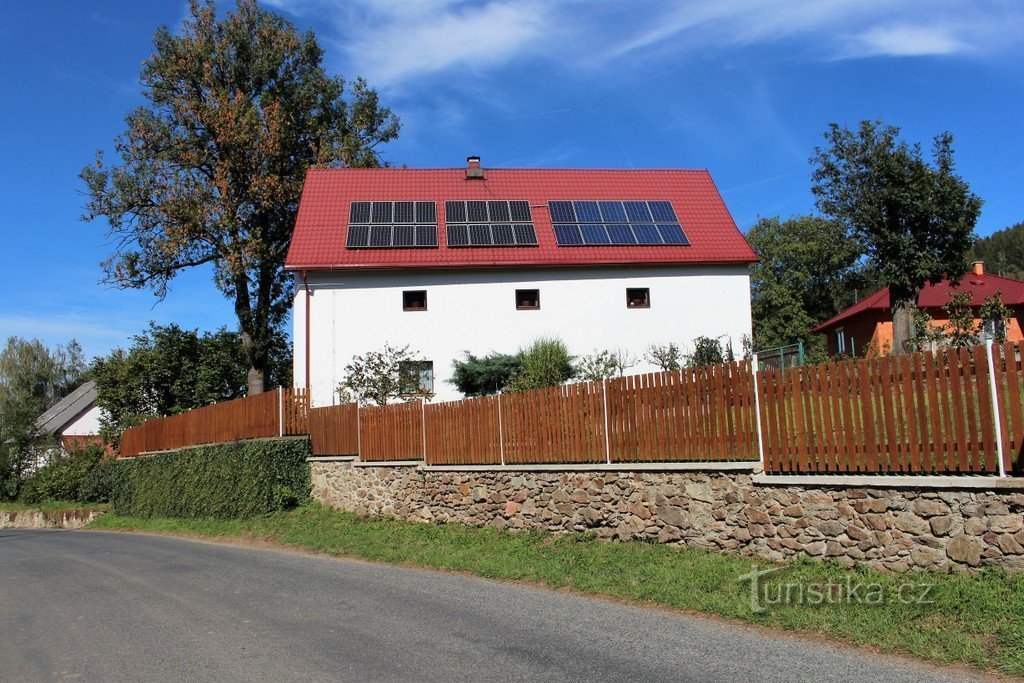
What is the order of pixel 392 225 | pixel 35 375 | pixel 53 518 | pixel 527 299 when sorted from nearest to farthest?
pixel 527 299 < pixel 392 225 < pixel 53 518 < pixel 35 375

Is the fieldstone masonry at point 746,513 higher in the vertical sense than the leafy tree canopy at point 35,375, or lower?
lower

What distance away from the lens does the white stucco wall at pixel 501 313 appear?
25.5 meters

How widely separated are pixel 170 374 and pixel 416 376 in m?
18.2

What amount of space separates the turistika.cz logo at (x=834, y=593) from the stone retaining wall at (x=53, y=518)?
29922 mm

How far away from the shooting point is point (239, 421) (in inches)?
880

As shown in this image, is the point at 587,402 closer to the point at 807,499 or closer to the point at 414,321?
the point at 807,499

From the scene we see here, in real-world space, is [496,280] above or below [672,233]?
below

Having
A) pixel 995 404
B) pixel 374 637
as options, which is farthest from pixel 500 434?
pixel 995 404

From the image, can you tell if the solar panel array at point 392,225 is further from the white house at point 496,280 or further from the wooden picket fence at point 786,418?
the wooden picket fence at point 786,418

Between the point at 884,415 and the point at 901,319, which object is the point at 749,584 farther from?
the point at 901,319

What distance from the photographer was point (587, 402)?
478 inches

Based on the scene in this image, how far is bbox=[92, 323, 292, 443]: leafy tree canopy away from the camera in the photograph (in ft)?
119

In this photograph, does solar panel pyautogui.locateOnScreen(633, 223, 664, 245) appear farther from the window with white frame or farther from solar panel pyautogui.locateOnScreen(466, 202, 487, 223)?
the window with white frame

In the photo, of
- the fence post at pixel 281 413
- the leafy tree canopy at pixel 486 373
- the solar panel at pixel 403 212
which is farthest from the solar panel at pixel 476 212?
the fence post at pixel 281 413
